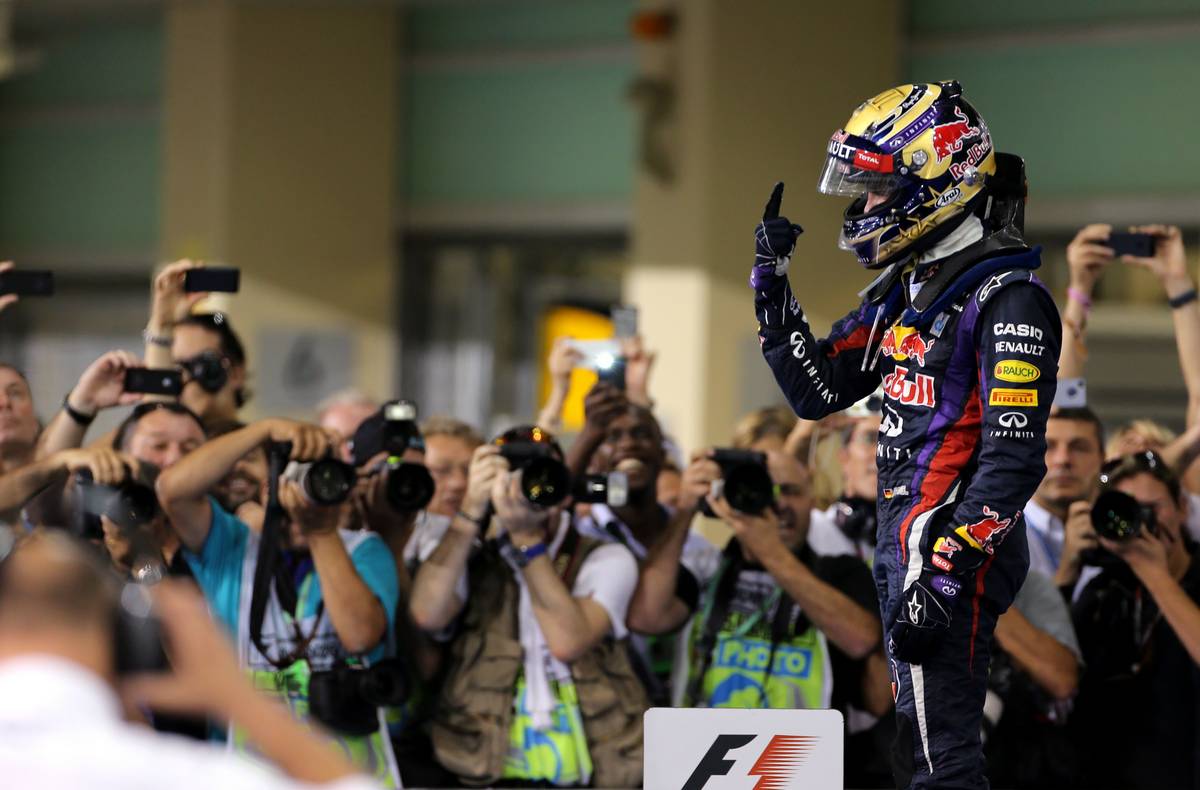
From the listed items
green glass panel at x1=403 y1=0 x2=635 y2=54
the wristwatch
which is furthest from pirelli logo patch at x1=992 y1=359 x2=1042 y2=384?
green glass panel at x1=403 y1=0 x2=635 y2=54

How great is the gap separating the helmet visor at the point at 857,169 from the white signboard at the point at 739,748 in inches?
38.2

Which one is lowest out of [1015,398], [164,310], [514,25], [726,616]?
[726,616]

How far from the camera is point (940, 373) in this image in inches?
121

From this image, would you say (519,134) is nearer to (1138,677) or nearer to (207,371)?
(207,371)

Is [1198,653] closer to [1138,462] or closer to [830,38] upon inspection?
[1138,462]

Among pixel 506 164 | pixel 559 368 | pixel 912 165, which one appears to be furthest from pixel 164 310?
pixel 506 164

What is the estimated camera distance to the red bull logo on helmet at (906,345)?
10.2 feet

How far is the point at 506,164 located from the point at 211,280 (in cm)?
486

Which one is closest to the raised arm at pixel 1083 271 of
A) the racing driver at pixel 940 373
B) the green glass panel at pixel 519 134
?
the racing driver at pixel 940 373

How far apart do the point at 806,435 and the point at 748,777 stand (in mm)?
1792

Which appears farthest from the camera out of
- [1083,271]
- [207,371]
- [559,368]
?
[559,368]

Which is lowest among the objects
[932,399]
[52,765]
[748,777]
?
[748,777]

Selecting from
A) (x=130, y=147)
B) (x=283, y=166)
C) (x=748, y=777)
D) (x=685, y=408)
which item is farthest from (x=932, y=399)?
(x=130, y=147)

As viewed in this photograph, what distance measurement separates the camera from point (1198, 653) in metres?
4.02
